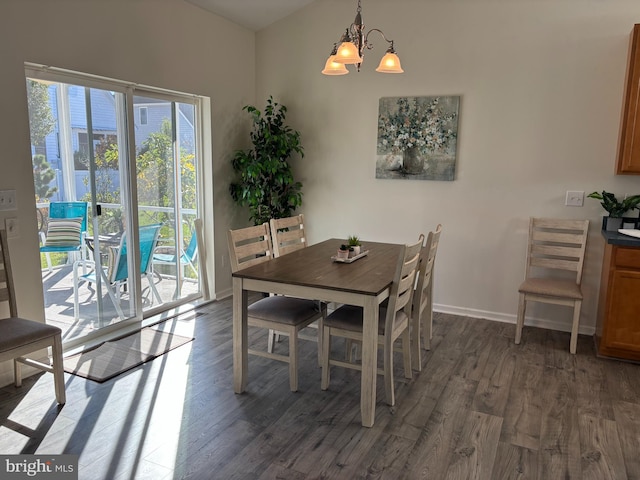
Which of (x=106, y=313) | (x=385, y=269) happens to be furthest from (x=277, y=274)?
(x=106, y=313)

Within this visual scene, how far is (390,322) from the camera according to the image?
2646mm

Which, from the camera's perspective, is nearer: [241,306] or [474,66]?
[241,306]

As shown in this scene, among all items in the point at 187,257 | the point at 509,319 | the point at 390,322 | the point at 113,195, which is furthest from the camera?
the point at 187,257

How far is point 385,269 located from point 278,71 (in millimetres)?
A: 2973

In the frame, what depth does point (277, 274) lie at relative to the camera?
279cm

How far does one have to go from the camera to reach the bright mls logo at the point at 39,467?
7.06ft

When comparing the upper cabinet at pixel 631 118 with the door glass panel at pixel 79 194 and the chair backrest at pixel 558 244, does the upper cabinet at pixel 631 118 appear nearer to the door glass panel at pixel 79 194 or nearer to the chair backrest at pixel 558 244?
the chair backrest at pixel 558 244

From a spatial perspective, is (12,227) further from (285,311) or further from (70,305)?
Result: (285,311)

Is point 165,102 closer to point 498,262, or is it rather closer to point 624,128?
point 498,262

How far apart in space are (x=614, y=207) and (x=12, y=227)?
4.31 m

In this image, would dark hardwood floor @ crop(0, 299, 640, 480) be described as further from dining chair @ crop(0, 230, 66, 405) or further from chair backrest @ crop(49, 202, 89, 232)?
chair backrest @ crop(49, 202, 89, 232)

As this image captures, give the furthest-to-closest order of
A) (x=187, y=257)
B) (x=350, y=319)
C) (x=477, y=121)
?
(x=187, y=257) → (x=477, y=121) → (x=350, y=319)

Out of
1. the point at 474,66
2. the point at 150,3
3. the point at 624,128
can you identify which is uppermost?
the point at 150,3

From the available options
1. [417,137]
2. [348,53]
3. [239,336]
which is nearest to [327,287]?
[239,336]
